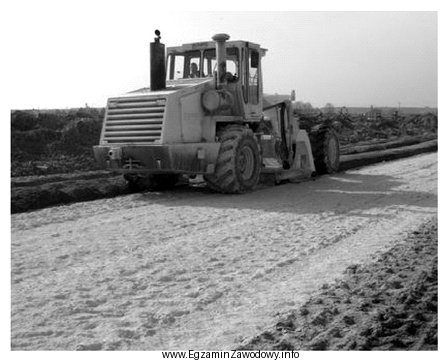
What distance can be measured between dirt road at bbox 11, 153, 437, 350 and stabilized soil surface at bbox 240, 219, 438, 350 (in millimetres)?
201

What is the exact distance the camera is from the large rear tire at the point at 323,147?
15.7 metres

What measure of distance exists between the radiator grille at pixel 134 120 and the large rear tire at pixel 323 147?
632cm

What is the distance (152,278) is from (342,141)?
28.8m

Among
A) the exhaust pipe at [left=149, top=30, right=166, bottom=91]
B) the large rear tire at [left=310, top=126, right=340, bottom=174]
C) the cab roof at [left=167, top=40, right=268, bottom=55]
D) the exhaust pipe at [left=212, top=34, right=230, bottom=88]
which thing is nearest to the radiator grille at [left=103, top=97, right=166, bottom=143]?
the exhaust pipe at [left=149, top=30, right=166, bottom=91]

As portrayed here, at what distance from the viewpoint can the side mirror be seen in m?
12.5

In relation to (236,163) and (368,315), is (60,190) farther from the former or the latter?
(368,315)

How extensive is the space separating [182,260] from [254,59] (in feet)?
24.2

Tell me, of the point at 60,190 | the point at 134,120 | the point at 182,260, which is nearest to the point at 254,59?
the point at 134,120

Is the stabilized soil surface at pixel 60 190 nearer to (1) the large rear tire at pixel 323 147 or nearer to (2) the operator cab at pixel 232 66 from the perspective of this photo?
(2) the operator cab at pixel 232 66

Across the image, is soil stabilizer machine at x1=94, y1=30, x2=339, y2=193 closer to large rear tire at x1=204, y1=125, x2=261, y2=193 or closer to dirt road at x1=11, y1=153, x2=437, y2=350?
large rear tire at x1=204, y1=125, x2=261, y2=193

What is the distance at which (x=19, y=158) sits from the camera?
59.7 ft

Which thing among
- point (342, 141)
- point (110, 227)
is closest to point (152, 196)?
point (110, 227)

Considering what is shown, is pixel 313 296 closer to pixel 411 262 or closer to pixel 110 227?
pixel 411 262

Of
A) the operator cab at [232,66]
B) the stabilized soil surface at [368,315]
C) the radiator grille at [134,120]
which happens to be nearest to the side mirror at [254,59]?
the operator cab at [232,66]
